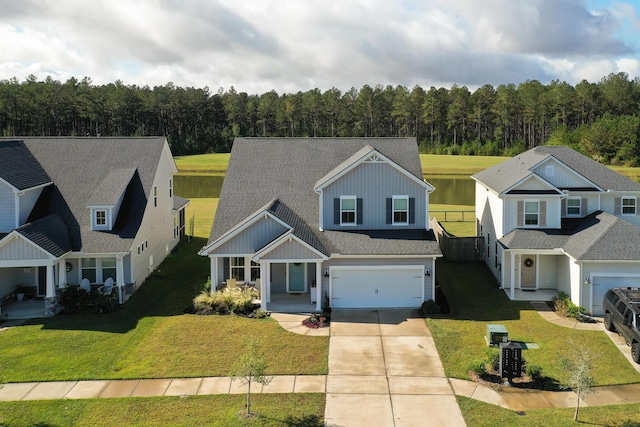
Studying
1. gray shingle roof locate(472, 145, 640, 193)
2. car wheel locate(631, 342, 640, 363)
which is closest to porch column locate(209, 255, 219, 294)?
gray shingle roof locate(472, 145, 640, 193)

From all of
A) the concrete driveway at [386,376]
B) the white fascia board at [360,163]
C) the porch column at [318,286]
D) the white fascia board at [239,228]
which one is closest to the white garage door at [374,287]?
the porch column at [318,286]

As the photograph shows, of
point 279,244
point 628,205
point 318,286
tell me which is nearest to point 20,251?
A: point 279,244

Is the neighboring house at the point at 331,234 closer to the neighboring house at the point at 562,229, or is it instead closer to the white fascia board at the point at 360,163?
the white fascia board at the point at 360,163

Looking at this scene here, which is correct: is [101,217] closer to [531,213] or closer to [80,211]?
[80,211]

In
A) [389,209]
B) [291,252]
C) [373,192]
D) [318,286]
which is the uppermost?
[373,192]

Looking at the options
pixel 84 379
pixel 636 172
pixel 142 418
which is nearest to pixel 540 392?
pixel 142 418

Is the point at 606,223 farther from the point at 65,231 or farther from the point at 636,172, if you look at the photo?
the point at 636,172
